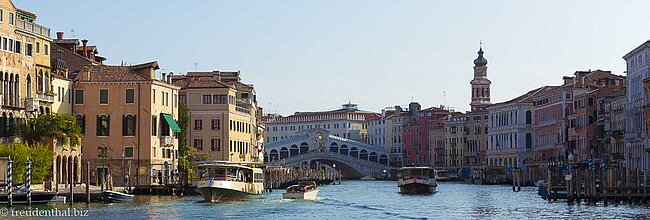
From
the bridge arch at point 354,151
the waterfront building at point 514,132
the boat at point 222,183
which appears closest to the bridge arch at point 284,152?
the bridge arch at point 354,151

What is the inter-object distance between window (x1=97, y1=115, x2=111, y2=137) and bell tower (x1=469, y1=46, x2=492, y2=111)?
74.4 m

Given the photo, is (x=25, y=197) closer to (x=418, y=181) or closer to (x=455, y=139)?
(x=418, y=181)

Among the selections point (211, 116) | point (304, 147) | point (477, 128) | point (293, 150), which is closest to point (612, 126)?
point (211, 116)

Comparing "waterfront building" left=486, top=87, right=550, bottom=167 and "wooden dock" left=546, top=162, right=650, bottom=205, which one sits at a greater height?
"waterfront building" left=486, top=87, right=550, bottom=167

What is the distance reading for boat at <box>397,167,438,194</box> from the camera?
64.6 meters

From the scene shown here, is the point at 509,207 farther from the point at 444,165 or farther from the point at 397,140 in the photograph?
the point at 397,140

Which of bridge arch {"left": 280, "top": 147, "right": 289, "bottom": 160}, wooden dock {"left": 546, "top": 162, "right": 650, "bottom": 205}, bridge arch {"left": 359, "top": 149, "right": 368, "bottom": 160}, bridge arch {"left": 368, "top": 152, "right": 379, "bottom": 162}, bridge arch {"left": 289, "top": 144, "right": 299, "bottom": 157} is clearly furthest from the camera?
bridge arch {"left": 368, "top": 152, "right": 379, "bottom": 162}

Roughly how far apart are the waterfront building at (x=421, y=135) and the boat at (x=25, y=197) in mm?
93608

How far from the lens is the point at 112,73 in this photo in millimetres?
59188

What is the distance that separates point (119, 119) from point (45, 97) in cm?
578

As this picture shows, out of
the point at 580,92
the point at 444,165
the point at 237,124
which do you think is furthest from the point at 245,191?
the point at 444,165

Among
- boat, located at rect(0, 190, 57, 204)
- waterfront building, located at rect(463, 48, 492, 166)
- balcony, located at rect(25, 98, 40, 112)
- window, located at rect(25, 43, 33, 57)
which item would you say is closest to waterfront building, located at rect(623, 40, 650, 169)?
balcony, located at rect(25, 98, 40, 112)

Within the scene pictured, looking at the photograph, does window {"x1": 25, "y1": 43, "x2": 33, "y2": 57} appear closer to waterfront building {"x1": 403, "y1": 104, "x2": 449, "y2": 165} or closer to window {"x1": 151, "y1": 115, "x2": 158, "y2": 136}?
window {"x1": 151, "y1": 115, "x2": 158, "y2": 136}

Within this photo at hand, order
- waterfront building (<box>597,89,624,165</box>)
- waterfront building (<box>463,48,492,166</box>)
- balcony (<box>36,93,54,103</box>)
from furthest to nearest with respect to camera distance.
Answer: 1. waterfront building (<box>463,48,492,166</box>)
2. waterfront building (<box>597,89,624,165</box>)
3. balcony (<box>36,93,54,103</box>)
